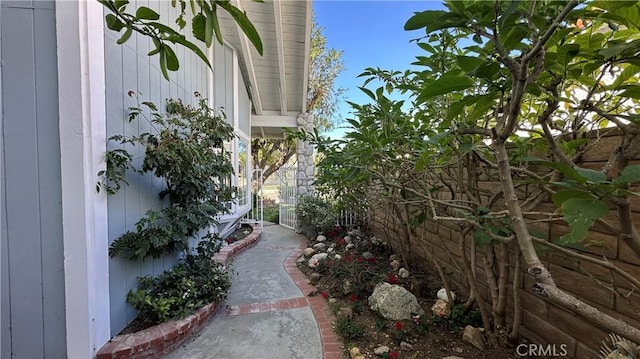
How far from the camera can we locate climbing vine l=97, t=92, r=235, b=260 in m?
2.33

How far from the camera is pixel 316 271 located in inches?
159

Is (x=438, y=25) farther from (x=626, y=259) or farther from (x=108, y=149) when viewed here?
(x=108, y=149)

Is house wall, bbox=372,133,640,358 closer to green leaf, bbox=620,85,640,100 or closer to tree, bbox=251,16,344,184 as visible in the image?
green leaf, bbox=620,85,640,100

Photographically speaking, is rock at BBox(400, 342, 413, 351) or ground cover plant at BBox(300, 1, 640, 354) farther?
rock at BBox(400, 342, 413, 351)

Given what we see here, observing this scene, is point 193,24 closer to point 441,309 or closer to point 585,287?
point 585,287

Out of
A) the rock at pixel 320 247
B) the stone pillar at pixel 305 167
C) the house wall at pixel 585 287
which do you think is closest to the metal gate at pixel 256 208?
the stone pillar at pixel 305 167

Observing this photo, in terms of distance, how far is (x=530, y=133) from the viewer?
1707 mm

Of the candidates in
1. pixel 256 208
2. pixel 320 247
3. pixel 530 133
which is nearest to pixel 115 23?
pixel 530 133

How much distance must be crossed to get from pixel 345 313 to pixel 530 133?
7.27 feet

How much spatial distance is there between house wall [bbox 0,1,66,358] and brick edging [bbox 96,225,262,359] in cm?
34

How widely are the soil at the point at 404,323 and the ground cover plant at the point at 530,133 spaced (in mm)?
228

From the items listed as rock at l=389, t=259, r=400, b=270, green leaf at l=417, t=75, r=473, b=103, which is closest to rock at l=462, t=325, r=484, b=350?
rock at l=389, t=259, r=400, b=270

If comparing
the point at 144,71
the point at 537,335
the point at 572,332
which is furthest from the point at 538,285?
the point at 144,71

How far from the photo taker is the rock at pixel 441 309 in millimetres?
2475
